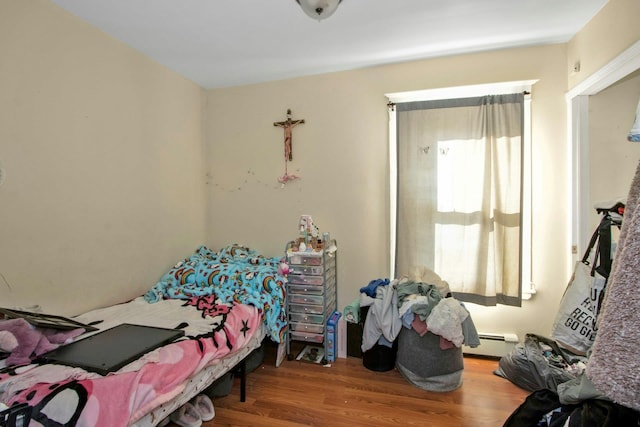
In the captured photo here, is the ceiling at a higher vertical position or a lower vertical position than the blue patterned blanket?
higher

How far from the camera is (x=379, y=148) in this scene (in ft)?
9.43

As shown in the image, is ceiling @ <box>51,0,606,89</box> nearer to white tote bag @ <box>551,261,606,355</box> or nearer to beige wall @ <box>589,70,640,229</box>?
beige wall @ <box>589,70,640,229</box>

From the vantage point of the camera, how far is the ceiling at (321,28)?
6.51ft

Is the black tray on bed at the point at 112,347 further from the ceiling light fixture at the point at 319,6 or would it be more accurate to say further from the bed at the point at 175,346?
the ceiling light fixture at the point at 319,6

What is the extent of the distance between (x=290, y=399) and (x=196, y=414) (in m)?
0.58

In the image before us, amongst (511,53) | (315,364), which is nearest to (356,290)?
(315,364)

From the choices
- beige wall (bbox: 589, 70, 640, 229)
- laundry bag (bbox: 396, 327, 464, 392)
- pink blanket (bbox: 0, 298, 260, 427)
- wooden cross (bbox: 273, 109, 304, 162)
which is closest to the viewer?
pink blanket (bbox: 0, 298, 260, 427)

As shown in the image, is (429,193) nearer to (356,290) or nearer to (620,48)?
(356,290)

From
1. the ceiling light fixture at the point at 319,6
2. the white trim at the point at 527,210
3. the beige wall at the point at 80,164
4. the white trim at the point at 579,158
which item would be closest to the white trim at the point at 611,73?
the white trim at the point at 579,158

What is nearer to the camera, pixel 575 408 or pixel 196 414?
pixel 575 408

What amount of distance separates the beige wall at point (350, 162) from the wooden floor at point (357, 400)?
0.69m

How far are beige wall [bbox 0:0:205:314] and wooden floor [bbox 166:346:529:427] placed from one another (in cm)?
130

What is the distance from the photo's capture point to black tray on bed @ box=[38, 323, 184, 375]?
143cm

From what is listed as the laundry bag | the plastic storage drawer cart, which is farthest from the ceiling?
the laundry bag
